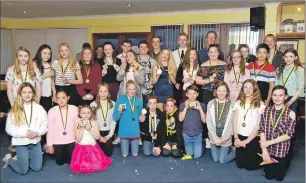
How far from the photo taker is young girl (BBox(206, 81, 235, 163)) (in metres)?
3.59

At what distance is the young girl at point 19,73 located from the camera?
3617mm

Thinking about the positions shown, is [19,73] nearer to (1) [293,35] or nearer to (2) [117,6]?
(2) [117,6]

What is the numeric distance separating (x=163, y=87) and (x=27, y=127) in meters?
1.69

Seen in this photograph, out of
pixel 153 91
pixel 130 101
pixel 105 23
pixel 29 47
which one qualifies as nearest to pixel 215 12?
pixel 105 23

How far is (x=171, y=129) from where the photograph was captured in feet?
12.7

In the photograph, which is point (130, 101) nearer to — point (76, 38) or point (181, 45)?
point (181, 45)

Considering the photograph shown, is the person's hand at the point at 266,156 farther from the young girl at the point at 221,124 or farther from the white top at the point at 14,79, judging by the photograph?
the white top at the point at 14,79

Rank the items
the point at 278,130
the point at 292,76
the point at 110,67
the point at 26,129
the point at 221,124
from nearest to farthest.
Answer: the point at 278,130 < the point at 26,129 < the point at 221,124 < the point at 292,76 < the point at 110,67

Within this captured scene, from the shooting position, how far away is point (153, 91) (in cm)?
427

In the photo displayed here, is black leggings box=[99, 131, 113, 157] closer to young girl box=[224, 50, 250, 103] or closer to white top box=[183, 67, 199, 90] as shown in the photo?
white top box=[183, 67, 199, 90]

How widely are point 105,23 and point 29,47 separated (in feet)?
7.69

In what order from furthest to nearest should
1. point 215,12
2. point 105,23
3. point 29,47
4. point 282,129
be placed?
point 29,47, point 105,23, point 215,12, point 282,129

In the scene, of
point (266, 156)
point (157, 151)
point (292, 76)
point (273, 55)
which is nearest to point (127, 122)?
point (157, 151)

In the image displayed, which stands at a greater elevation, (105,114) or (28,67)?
(28,67)
